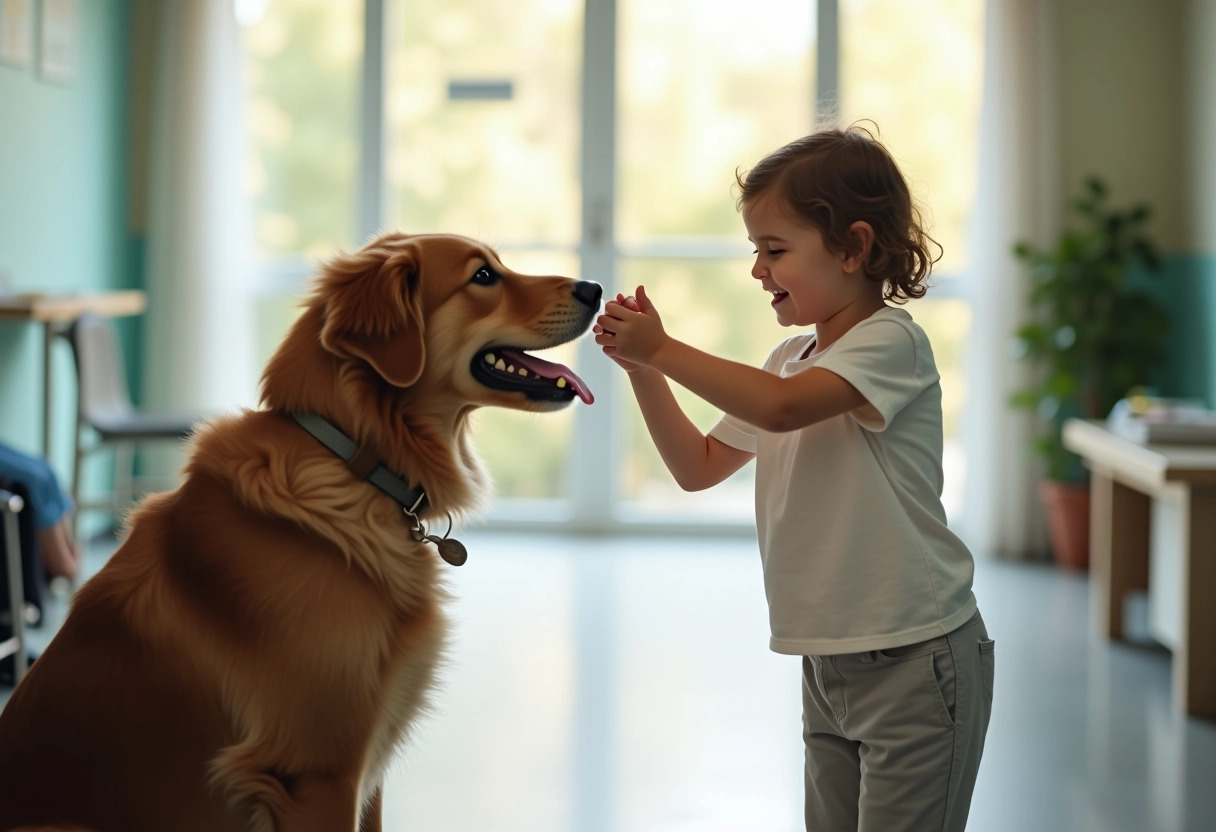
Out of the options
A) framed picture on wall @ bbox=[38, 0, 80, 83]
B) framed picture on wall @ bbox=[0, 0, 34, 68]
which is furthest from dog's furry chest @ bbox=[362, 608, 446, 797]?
framed picture on wall @ bbox=[38, 0, 80, 83]

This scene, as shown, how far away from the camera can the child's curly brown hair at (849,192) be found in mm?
1450

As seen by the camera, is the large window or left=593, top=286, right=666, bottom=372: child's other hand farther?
the large window

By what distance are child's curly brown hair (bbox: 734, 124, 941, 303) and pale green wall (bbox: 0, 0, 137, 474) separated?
3.38 metres

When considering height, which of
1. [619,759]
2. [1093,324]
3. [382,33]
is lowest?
[619,759]

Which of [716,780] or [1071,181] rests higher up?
[1071,181]

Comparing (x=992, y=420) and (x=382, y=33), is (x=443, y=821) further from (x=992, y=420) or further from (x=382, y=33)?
(x=382, y=33)

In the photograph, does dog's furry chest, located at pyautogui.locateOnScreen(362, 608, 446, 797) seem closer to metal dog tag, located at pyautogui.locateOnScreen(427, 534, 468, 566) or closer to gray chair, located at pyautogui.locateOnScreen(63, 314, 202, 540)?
metal dog tag, located at pyautogui.locateOnScreen(427, 534, 468, 566)

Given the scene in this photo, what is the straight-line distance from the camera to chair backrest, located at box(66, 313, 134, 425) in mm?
3963

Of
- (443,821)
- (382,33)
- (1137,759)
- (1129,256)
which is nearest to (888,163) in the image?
(443,821)

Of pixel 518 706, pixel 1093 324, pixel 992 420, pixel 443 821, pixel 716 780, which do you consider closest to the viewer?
pixel 443 821

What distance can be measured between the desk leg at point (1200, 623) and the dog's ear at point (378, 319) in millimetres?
2194

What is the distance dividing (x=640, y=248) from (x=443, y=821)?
3395mm

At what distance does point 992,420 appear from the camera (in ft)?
16.2

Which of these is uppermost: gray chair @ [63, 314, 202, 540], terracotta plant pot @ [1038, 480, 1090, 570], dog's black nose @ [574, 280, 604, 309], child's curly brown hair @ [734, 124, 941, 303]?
child's curly brown hair @ [734, 124, 941, 303]
